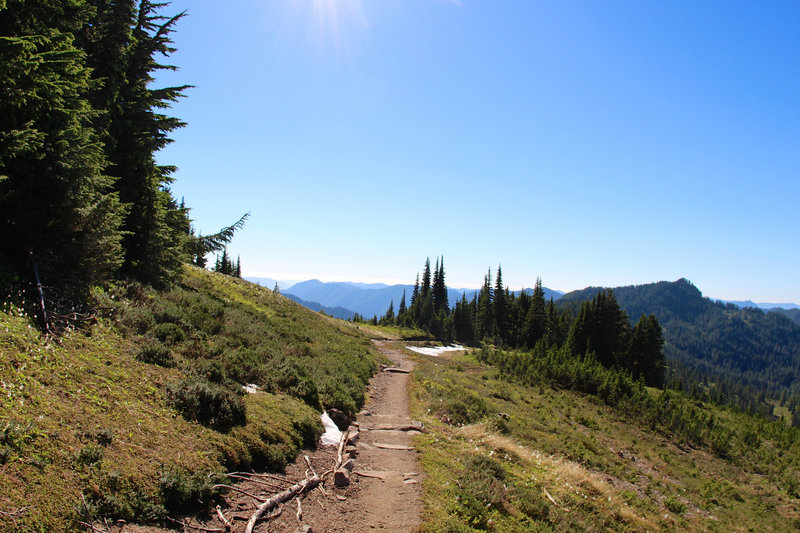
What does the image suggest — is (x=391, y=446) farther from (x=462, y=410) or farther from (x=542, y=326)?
(x=542, y=326)

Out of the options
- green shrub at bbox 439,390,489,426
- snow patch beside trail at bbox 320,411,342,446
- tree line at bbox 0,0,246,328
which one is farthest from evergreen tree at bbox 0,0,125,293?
green shrub at bbox 439,390,489,426

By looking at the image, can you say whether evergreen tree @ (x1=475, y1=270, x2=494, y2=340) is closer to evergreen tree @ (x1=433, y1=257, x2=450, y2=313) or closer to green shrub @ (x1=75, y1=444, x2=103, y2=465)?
evergreen tree @ (x1=433, y1=257, x2=450, y2=313)

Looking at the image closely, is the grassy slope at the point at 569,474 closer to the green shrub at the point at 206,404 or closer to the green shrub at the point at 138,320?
the green shrub at the point at 206,404

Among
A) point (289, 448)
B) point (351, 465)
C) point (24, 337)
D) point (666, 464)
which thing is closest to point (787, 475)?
point (666, 464)

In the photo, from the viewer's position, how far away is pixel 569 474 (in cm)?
1292

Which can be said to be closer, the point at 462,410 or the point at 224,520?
the point at 224,520

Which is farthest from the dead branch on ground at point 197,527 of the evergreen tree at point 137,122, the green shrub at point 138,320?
the evergreen tree at point 137,122

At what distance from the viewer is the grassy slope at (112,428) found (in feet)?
16.2

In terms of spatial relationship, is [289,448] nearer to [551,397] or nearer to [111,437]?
[111,437]

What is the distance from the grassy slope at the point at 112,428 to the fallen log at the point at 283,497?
0.87 m

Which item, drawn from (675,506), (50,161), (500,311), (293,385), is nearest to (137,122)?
(50,161)

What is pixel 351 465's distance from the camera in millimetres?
9547

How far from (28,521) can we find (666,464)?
2655 centimetres

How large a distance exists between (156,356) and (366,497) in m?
6.73
